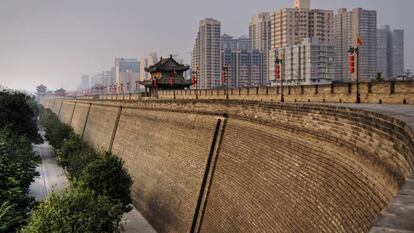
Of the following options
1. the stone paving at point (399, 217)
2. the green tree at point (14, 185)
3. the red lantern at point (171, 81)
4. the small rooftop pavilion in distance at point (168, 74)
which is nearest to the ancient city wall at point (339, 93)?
the stone paving at point (399, 217)

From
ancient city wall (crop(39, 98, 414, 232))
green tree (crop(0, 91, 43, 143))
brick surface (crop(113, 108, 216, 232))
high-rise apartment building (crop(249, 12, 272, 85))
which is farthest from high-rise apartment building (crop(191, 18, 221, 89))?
ancient city wall (crop(39, 98, 414, 232))

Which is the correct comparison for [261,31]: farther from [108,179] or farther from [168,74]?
[108,179]

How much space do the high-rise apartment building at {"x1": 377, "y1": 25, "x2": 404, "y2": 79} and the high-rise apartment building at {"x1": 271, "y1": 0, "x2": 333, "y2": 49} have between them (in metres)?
37.1

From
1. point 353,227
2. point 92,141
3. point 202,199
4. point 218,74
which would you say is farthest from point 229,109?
point 218,74

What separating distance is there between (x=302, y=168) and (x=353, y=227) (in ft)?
10.7

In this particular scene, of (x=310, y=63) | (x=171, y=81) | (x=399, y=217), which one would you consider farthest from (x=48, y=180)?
(x=310, y=63)

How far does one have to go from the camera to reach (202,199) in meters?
16.8

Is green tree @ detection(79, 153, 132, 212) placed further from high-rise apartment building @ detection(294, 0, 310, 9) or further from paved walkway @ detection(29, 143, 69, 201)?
high-rise apartment building @ detection(294, 0, 310, 9)

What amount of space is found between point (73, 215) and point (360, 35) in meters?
112

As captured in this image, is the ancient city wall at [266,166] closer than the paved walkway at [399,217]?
No

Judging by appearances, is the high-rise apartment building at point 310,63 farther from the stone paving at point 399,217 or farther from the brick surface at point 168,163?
the stone paving at point 399,217

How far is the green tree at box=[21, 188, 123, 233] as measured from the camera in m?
12.7

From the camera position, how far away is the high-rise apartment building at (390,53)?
12644 centimetres

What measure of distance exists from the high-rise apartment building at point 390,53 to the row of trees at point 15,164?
344 ft
